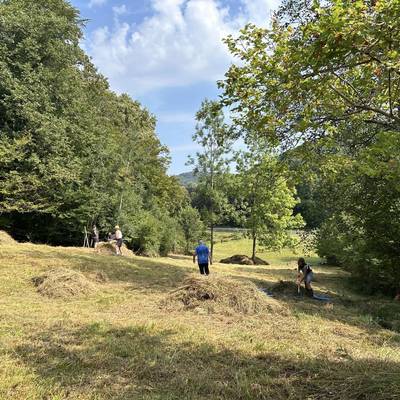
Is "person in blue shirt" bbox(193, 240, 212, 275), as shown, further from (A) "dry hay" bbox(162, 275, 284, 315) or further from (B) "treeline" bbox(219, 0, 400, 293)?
(B) "treeline" bbox(219, 0, 400, 293)

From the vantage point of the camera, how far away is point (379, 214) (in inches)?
598

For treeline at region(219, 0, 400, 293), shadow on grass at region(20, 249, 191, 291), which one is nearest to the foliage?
treeline at region(219, 0, 400, 293)

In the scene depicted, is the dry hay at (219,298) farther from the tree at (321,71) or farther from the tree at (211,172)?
the tree at (211,172)

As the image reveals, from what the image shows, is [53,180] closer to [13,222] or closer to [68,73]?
[13,222]

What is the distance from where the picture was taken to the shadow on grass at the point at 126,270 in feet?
44.8

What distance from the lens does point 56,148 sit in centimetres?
2420

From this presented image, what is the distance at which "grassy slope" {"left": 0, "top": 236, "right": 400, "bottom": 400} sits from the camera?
4.85m

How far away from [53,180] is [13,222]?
Result: 4642 millimetres

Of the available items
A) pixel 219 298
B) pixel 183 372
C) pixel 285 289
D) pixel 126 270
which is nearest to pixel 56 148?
pixel 126 270

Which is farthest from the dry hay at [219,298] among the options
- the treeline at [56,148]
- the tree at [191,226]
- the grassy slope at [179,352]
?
the tree at [191,226]

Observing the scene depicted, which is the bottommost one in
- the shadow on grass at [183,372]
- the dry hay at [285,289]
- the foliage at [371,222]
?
the shadow on grass at [183,372]

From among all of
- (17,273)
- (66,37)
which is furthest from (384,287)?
(66,37)

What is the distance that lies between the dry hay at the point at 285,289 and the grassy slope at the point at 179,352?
2820 millimetres

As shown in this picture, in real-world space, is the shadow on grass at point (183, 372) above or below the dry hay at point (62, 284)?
below
